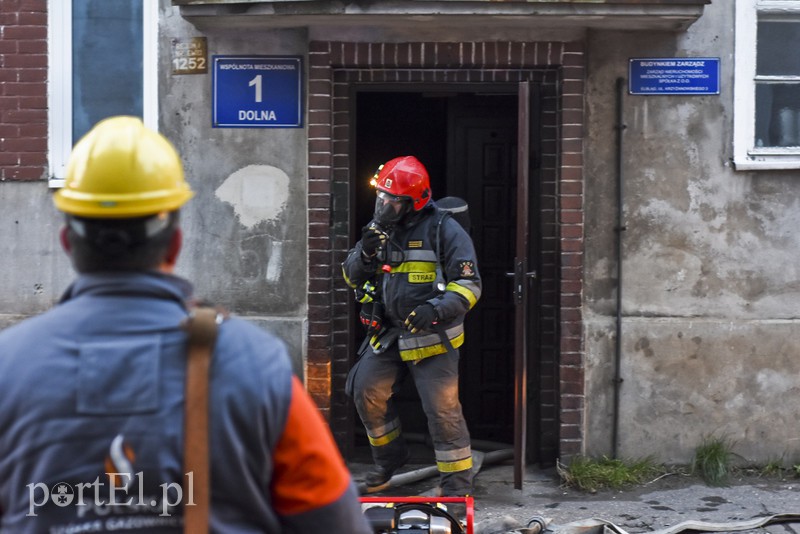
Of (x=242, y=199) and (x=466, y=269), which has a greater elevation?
(x=242, y=199)

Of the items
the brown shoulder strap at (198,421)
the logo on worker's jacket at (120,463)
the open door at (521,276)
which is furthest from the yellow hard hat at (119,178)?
the open door at (521,276)

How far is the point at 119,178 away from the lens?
199cm

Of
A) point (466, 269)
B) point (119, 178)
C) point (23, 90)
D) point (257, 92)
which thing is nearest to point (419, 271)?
point (466, 269)

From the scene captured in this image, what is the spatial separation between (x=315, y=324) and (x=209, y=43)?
1.89 meters

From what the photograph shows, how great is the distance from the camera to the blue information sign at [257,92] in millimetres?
6918

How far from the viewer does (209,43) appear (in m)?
6.92

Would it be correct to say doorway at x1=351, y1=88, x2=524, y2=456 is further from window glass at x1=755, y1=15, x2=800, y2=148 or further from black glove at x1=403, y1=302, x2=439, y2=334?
black glove at x1=403, y1=302, x2=439, y2=334

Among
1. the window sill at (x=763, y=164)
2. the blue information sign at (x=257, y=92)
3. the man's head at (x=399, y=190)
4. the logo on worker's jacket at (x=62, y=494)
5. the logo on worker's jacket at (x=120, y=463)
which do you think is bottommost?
the logo on worker's jacket at (x=62, y=494)

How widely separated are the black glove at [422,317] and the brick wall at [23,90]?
8.94 feet

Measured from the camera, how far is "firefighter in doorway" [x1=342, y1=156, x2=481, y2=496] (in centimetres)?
614

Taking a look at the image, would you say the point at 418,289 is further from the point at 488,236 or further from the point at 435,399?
the point at 488,236

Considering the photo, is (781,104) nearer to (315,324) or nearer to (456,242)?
(456,242)

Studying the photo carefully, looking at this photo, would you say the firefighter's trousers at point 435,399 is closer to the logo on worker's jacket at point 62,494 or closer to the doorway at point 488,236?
the doorway at point 488,236

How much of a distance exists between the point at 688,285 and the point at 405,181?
6.92 ft
